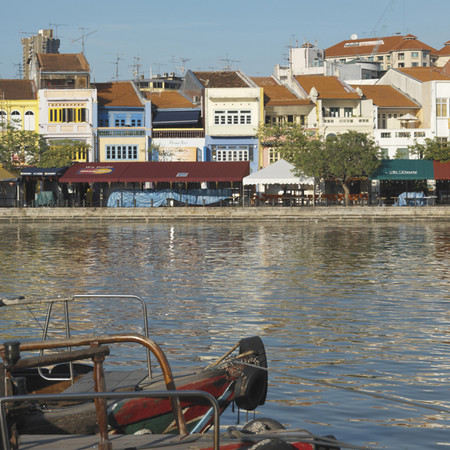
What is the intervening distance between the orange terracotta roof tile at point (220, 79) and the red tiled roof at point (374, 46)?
70.6 m

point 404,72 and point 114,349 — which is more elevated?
point 404,72

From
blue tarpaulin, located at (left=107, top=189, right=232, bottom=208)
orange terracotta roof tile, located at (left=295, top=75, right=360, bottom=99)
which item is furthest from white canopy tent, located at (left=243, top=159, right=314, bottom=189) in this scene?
orange terracotta roof tile, located at (left=295, top=75, right=360, bottom=99)

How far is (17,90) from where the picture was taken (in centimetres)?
7331

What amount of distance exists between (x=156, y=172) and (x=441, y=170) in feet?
65.6

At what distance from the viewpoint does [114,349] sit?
1398cm

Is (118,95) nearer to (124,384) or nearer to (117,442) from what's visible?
(124,384)

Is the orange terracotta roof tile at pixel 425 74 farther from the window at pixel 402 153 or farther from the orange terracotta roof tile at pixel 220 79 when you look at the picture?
the orange terracotta roof tile at pixel 220 79

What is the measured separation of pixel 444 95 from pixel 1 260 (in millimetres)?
50604

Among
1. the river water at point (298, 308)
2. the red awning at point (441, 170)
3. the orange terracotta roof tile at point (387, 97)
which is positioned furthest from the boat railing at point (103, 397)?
the orange terracotta roof tile at point (387, 97)

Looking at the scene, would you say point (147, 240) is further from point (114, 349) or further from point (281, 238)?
point (114, 349)

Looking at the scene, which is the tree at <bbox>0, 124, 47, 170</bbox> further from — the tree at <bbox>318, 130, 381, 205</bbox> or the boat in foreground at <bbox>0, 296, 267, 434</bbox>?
the boat in foreground at <bbox>0, 296, 267, 434</bbox>

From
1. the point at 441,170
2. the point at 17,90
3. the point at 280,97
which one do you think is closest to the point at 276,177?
the point at 441,170

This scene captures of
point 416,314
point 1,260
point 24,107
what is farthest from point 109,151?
point 416,314

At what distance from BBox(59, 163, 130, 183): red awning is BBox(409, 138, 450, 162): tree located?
21.3 meters
